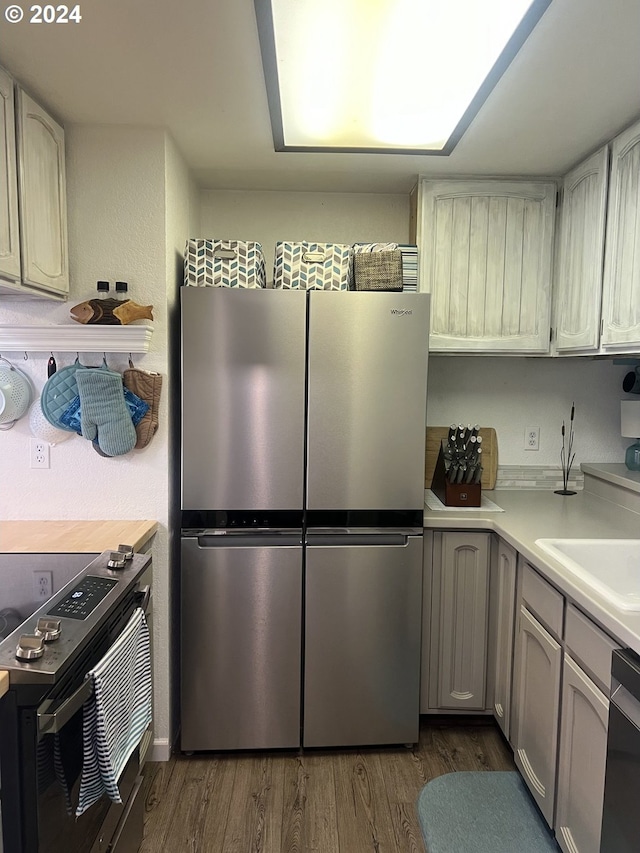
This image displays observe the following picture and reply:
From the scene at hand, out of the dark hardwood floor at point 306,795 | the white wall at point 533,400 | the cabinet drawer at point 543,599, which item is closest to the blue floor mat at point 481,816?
the dark hardwood floor at point 306,795

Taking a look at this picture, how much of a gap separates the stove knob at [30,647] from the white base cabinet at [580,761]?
130 centimetres

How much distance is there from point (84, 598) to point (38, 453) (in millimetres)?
920

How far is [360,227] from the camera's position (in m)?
2.79

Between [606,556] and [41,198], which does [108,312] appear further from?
[606,556]

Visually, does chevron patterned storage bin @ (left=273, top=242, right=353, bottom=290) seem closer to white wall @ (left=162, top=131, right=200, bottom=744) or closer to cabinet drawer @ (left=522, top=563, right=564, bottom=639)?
white wall @ (left=162, top=131, right=200, bottom=744)

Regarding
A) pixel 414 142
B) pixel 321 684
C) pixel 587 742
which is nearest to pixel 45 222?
pixel 414 142

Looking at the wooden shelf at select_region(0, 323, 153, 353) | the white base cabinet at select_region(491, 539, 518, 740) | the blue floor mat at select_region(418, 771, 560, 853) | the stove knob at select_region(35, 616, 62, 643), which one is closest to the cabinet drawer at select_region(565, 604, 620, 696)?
the white base cabinet at select_region(491, 539, 518, 740)

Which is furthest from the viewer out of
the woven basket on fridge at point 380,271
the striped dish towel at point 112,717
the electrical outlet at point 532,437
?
the electrical outlet at point 532,437

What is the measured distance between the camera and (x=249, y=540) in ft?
7.29

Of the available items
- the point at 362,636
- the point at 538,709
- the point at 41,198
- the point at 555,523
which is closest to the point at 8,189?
the point at 41,198

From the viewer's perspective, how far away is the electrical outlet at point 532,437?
2.88 metres

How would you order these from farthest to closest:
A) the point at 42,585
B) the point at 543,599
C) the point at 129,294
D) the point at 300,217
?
the point at 300,217, the point at 129,294, the point at 543,599, the point at 42,585

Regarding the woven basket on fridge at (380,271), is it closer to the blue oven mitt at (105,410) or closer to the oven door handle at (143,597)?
the blue oven mitt at (105,410)

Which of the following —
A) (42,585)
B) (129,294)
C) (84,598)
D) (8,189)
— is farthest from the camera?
(129,294)
